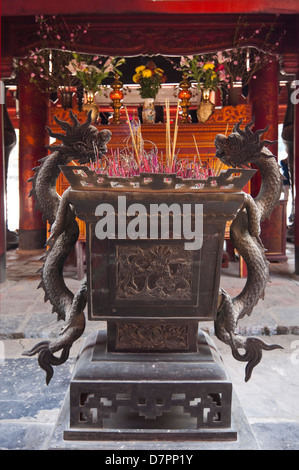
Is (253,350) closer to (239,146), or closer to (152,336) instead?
(152,336)

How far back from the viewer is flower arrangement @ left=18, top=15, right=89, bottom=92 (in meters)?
4.39

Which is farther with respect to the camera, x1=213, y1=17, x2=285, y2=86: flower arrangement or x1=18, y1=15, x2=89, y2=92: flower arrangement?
x1=213, y1=17, x2=285, y2=86: flower arrangement

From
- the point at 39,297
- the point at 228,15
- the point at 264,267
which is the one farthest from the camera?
the point at 228,15

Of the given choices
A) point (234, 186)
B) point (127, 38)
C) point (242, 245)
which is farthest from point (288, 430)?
point (127, 38)

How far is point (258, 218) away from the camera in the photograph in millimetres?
1780

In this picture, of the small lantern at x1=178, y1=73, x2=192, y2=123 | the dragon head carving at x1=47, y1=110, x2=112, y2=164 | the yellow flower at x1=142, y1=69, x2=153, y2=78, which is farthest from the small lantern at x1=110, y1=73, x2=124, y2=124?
the dragon head carving at x1=47, y1=110, x2=112, y2=164

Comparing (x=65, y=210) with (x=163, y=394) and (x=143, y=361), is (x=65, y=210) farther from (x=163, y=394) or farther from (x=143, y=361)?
(x=163, y=394)

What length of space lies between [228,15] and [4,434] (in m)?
4.16

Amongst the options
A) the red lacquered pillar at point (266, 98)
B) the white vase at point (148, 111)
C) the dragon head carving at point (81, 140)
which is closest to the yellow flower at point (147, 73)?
the white vase at point (148, 111)

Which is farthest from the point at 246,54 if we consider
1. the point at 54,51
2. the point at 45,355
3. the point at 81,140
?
the point at 45,355

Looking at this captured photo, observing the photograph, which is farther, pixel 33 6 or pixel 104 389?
pixel 33 6

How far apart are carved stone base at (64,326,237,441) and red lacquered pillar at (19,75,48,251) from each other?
4841mm

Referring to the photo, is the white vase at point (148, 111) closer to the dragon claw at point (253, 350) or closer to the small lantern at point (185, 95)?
the small lantern at point (185, 95)

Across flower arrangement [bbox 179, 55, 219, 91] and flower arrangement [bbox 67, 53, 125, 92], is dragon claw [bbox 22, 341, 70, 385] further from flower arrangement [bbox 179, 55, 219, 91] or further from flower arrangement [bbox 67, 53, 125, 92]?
flower arrangement [bbox 179, 55, 219, 91]
